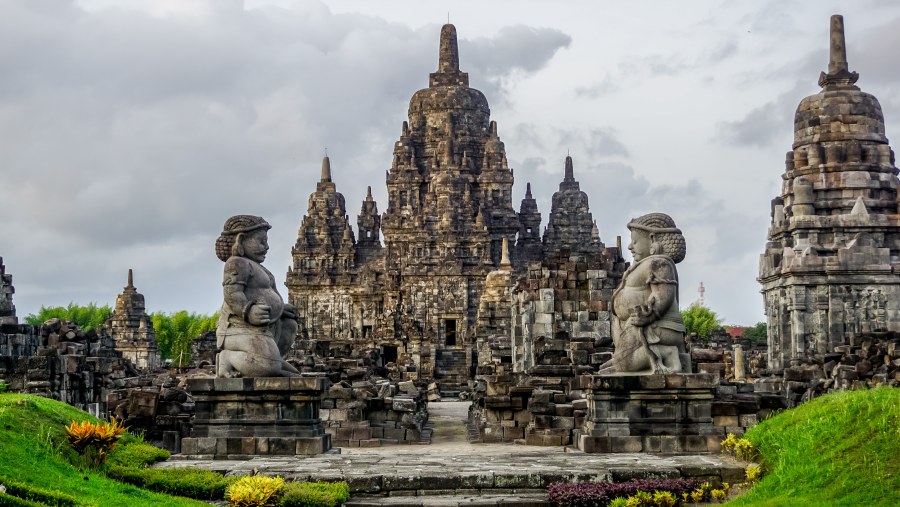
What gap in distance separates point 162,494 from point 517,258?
6914cm

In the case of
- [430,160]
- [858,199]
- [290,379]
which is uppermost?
[430,160]

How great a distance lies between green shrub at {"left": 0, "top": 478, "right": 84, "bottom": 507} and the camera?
920 cm

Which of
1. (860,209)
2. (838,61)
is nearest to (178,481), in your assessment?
(860,209)

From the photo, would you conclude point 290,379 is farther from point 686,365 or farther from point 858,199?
point 858,199

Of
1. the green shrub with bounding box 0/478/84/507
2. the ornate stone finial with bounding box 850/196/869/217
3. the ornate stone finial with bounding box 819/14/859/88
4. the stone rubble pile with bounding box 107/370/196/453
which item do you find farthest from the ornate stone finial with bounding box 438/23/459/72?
the green shrub with bounding box 0/478/84/507

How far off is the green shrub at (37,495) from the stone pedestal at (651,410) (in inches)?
259

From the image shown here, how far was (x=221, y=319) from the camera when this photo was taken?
571 inches

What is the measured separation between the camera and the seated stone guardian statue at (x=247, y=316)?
47.0 ft

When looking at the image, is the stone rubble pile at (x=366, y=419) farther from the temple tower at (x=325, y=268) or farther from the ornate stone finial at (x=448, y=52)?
the ornate stone finial at (x=448, y=52)

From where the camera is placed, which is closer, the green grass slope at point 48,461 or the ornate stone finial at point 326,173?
the green grass slope at point 48,461

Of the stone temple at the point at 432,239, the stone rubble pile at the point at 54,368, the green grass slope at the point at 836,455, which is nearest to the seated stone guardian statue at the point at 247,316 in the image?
the green grass slope at the point at 836,455

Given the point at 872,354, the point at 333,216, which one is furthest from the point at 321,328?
the point at 872,354

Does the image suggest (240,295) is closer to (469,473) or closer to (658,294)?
(469,473)

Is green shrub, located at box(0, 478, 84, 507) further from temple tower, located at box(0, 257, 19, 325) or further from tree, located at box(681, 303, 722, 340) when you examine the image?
tree, located at box(681, 303, 722, 340)
